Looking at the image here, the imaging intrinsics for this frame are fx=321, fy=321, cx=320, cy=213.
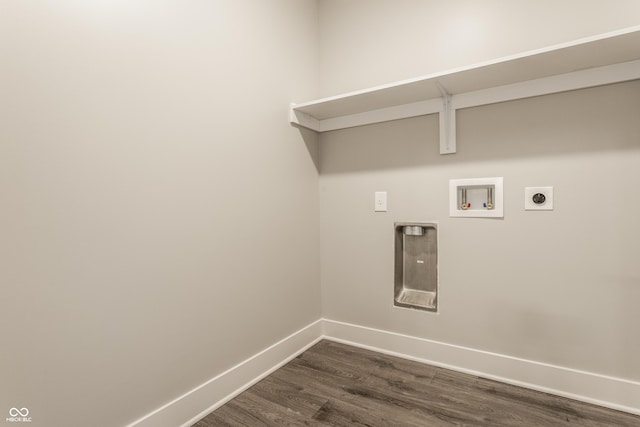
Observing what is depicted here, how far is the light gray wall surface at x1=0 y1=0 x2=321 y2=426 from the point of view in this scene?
1.05m

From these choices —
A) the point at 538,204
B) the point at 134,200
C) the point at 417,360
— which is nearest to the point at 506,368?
the point at 417,360

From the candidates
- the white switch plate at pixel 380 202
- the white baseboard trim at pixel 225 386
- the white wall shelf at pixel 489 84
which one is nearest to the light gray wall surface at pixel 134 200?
the white baseboard trim at pixel 225 386

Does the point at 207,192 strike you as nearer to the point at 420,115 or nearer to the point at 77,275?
the point at 77,275

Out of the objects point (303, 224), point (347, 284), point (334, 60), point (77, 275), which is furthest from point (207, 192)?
point (334, 60)

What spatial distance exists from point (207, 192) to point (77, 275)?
644 mm

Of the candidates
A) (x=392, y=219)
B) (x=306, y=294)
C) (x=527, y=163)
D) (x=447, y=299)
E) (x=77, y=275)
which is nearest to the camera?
(x=77, y=275)

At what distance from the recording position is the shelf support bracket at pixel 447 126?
1923 mm

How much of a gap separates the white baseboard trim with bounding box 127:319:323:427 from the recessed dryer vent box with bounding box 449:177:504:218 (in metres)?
1.34

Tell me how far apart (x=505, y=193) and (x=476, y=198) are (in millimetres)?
158

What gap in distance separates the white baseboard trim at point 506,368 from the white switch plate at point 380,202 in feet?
2.80

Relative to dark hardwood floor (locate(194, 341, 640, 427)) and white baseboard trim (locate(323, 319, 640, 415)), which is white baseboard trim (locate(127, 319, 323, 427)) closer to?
dark hardwood floor (locate(194, 341, 640, 427))

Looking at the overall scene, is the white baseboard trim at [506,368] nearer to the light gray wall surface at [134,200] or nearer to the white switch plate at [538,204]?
the light gray wall surface at [134,200]

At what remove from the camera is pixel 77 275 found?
3.81 feet

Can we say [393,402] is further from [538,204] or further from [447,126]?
[447,126]
